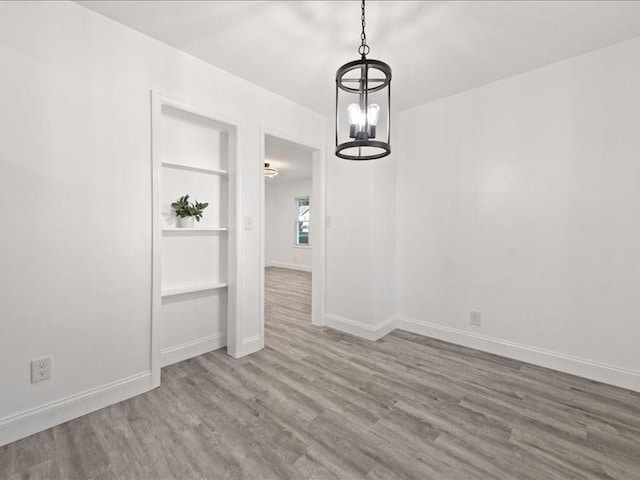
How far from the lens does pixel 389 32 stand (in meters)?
2.15

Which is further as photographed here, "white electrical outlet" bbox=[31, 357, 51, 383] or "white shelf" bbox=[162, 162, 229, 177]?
"white shelf" bbox=[162, 162, 229, 177]

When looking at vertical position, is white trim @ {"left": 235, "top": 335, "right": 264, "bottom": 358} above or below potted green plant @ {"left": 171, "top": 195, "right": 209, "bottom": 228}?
below

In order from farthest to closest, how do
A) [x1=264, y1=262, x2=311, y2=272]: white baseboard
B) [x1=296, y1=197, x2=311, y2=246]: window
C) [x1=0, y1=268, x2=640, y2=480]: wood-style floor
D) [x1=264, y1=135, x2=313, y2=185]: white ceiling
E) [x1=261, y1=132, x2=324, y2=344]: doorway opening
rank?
[x1=296, y1=197, x2=311, y2=246]: window → [x1=264, y1=262, x2=311, y2=272]: white baseboard → [x1=264, y1=135, x2=313, y2=185]: white ceiling → [x1=261, y1=132, x2=324, y2=344]: doorway opening → [x1=0, y1=268, x2=640, y2=480]: wood-style floor

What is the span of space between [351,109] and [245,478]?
6.57 ft

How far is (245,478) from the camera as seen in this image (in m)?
1.45

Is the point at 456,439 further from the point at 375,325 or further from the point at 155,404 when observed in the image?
the point at 155,404

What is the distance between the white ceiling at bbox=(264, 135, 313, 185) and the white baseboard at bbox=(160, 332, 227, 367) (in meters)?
2.95

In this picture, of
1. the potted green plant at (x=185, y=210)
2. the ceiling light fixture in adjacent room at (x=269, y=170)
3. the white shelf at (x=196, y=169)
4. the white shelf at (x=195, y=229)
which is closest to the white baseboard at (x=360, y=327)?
the white shelf at (x=195, y=229)

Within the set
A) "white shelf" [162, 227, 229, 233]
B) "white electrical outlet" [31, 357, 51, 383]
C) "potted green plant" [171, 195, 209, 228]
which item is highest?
"potted green plant" [171, 195, 209, 228]

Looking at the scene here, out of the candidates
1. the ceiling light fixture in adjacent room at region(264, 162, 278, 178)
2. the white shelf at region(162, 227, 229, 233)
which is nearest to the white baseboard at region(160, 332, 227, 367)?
the white shelf at region(162, 227, 229, 233)

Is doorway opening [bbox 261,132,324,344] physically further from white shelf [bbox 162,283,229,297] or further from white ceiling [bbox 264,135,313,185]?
white shelf [bbox 162,283,229,297]

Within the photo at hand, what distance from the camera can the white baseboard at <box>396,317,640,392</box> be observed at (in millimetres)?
2324

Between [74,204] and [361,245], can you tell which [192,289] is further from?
[361,245]

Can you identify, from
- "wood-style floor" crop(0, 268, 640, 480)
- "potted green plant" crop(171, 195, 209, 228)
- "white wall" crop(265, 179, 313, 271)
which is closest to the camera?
"wood-style floor" crop(0, 268, 640, 480)
